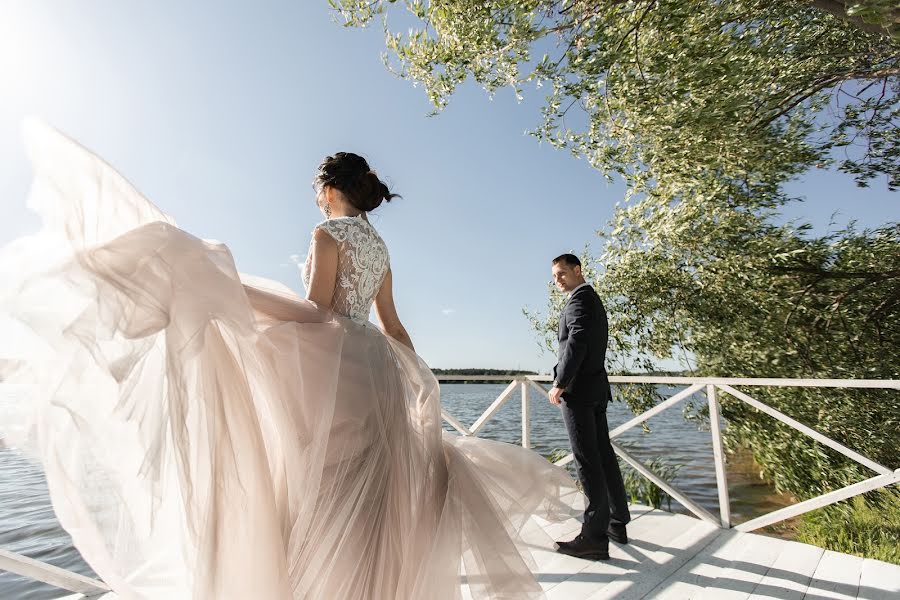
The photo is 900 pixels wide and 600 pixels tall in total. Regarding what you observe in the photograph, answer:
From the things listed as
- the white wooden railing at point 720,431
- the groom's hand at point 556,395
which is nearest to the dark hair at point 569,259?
the groom's hand at point 556,395

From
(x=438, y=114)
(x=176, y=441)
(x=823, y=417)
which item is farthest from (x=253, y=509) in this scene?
(x=823, y=417)

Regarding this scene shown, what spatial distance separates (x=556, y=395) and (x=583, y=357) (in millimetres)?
281

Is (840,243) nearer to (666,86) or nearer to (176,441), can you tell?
(666,86)

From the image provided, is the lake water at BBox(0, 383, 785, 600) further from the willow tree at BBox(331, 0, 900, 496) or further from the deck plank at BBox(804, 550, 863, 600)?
the deck plank at BBox(804, 550, 863, 600)

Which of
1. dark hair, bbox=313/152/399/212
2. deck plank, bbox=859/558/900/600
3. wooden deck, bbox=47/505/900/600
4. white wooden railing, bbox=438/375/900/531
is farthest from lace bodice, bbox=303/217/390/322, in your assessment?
deck plank, bbox=859/558/900/600

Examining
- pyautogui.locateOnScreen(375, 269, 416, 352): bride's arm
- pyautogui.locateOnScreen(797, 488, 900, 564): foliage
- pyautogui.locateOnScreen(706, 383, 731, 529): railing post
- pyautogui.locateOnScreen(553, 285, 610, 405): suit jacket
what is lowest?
pyautogui.locateOnScreen(797, 488, 900, 564): foliage

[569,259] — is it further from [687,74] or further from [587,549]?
[687,74]

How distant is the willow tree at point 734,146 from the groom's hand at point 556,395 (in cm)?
326

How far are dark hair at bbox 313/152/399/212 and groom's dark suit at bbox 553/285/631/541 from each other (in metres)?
1.51

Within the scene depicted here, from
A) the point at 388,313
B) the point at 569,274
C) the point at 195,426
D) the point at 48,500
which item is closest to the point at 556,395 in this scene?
the point at 569,274

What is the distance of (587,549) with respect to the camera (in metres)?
2.61

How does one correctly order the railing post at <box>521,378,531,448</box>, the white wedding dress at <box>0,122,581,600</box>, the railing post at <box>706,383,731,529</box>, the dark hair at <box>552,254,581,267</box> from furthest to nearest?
the railing post at <box>521,378,531,448</box> < the railing post at <box>706,383,731,529</box> < the dark hair at <box>552,254,581,267</box> < the white wedding dress at <box>0,122,581,600</box>

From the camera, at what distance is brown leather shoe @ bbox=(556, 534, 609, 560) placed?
2592 mm

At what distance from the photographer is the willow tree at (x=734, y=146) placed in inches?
175
